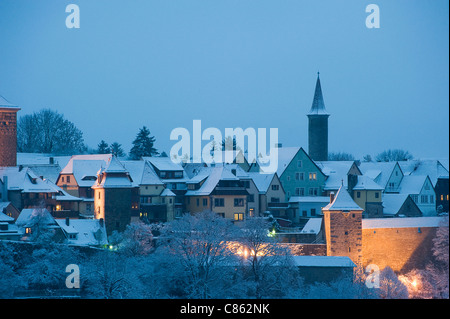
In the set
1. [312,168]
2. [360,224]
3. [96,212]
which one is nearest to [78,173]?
[96,212]

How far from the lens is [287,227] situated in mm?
49500

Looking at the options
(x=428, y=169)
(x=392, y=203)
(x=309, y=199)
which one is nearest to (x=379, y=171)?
(x=428, y=169)

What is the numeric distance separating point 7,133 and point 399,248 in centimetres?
2438

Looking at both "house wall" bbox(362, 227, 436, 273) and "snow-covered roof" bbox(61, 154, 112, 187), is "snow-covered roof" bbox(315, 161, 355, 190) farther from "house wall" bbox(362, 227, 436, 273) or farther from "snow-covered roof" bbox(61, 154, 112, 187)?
"house wall" bbox(362, 227, 436, 273)

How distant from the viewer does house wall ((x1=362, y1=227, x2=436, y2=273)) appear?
38938 mm

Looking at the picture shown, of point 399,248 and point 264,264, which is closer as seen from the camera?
point 264,264

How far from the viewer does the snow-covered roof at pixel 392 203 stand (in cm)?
5494

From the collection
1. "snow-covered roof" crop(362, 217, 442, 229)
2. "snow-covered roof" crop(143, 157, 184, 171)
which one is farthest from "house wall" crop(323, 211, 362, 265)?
"snow-covered roof" crop(143, 157, 184, 171)

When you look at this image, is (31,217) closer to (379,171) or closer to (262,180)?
(262,180)

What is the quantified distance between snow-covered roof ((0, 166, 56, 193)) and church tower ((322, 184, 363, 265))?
16.4 m

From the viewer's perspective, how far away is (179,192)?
52.3 meters
